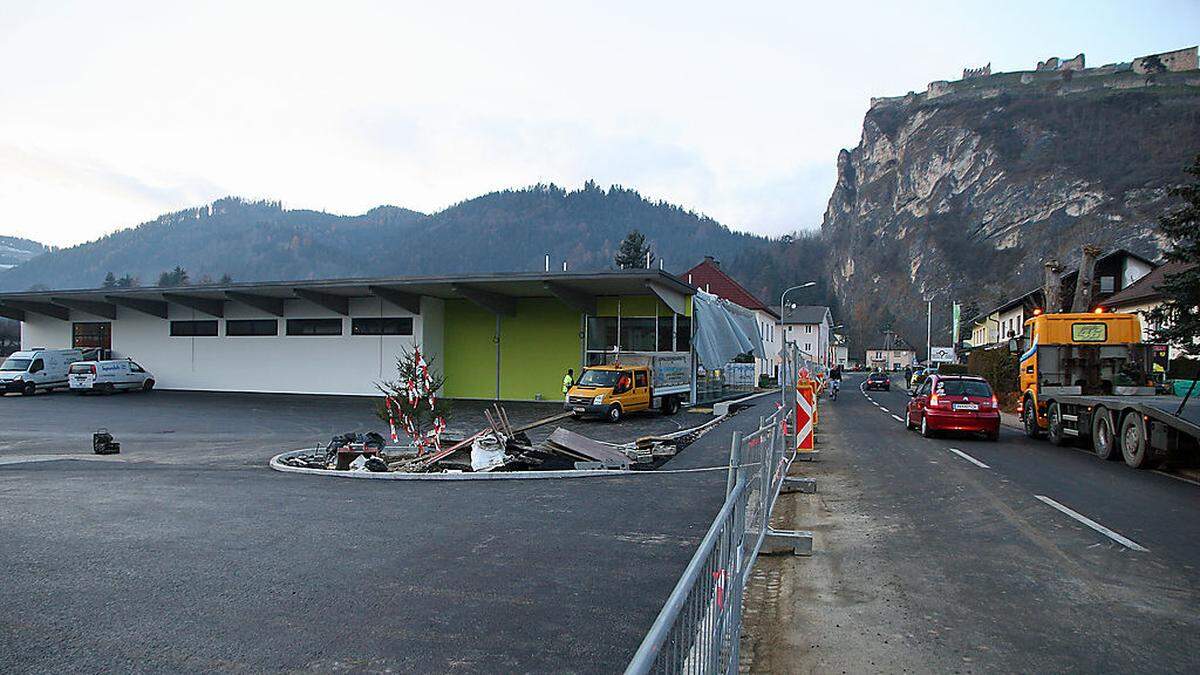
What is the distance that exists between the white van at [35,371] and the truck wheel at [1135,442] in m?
44.2

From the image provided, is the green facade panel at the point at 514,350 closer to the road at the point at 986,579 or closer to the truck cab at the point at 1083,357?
the truck cab at the point at 1083,357

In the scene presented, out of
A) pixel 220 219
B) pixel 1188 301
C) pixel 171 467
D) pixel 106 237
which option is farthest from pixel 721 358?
pixel 106 237

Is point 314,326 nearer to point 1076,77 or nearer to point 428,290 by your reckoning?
point 428,290

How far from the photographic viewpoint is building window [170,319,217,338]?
4038cm

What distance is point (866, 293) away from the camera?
143750mm

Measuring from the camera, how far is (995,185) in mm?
123875

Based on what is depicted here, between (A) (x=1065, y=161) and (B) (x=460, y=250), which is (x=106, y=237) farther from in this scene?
(A) (x=1065, y=161)

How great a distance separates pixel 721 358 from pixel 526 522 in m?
24.7

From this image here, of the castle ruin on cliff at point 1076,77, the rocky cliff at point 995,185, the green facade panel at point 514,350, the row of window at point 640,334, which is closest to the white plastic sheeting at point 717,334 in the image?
the row of window at point 640,334

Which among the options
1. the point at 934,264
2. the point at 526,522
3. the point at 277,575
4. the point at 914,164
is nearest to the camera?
the point at 277,575

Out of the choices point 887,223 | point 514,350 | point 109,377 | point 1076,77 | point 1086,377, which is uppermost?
point 1076,77

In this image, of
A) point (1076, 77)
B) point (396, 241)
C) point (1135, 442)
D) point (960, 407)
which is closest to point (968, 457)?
point (1135, 442)

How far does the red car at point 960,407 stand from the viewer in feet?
63.9

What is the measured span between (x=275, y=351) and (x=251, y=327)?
6.52 feet
